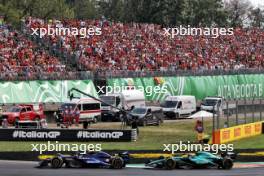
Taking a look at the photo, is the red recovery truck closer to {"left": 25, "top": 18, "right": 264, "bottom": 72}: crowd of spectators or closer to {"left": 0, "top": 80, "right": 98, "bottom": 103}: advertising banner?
{"left": 0, "top": 80, "right": 98, "bottom": 103}: advertising banner

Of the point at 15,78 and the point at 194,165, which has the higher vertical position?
the point at 15,78

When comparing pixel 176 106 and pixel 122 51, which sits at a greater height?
pixel 122 51

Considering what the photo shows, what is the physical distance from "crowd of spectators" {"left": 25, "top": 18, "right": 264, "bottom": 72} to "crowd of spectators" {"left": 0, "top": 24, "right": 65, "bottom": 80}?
257cm

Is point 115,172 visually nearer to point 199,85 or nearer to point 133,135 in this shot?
point 133,135

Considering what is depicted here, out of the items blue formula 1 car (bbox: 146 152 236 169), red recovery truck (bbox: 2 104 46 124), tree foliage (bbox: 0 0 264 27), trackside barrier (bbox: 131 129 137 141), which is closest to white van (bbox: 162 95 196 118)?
red recovery truck (bbox: 2 104 46 124)

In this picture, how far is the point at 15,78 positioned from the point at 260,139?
18815 mm

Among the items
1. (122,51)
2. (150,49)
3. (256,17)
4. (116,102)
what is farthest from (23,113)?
(256,17)

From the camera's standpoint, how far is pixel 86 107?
2044 inches

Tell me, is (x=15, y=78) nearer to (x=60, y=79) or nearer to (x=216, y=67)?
(x=60, y=79)

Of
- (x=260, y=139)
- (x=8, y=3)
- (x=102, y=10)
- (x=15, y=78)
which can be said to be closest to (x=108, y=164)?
(x=260, y=139)

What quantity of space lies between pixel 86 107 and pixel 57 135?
1464 cm

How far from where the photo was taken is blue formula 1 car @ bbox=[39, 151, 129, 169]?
29.5 metres

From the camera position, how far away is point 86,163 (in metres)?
29.8

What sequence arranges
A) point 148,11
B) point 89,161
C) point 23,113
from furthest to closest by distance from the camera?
point 148,11 < point 23,113 < point 89,161
